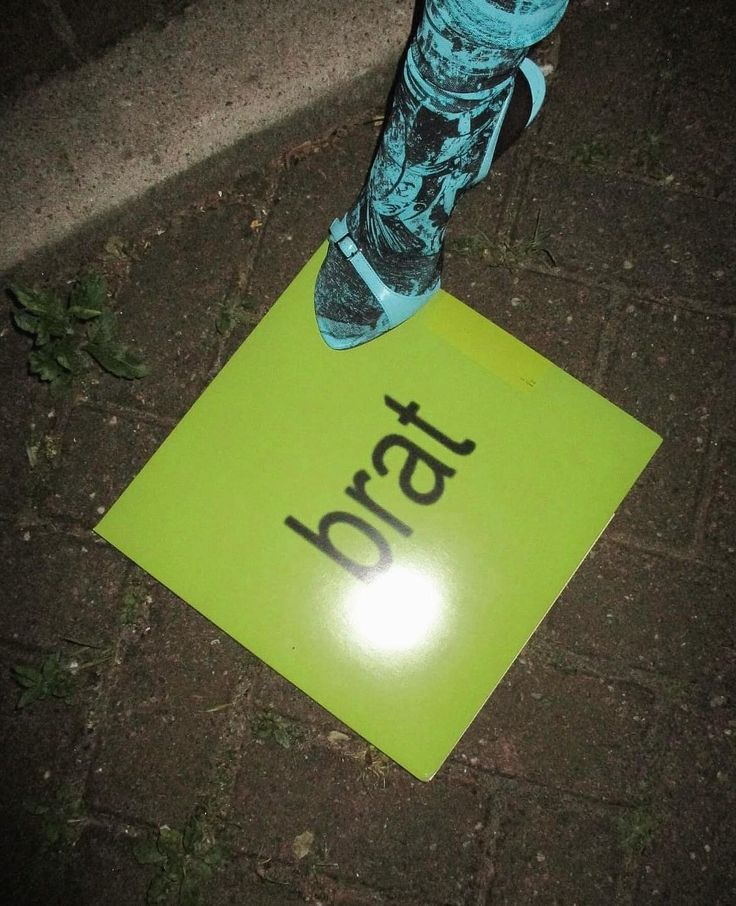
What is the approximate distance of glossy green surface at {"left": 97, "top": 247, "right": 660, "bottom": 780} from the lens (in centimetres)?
151

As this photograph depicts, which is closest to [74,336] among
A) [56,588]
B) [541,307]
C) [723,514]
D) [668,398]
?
[56,588]

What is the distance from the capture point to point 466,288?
5.35ft

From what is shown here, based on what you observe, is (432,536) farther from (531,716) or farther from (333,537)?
(531,716)

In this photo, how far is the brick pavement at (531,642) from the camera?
4.91ft

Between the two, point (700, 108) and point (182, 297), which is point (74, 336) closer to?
point (182, 297)

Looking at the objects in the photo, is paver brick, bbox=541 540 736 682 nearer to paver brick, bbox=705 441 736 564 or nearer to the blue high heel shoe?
paver brick, bbox=705 441 736 564

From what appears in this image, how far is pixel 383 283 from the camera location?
4.82ft

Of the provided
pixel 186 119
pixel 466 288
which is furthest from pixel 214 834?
pixel 186 119

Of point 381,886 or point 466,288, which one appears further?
point 466,288

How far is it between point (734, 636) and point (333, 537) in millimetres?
893

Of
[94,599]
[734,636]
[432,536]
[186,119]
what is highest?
[186,119]

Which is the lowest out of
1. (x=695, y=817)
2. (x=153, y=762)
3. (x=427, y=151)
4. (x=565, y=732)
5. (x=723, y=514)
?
(x=695, y=817)

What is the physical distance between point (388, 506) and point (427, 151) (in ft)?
2.34

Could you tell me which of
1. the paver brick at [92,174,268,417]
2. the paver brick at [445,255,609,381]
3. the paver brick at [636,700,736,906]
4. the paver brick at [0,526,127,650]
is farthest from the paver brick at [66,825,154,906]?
the paver brick at [445,255,609,381]
